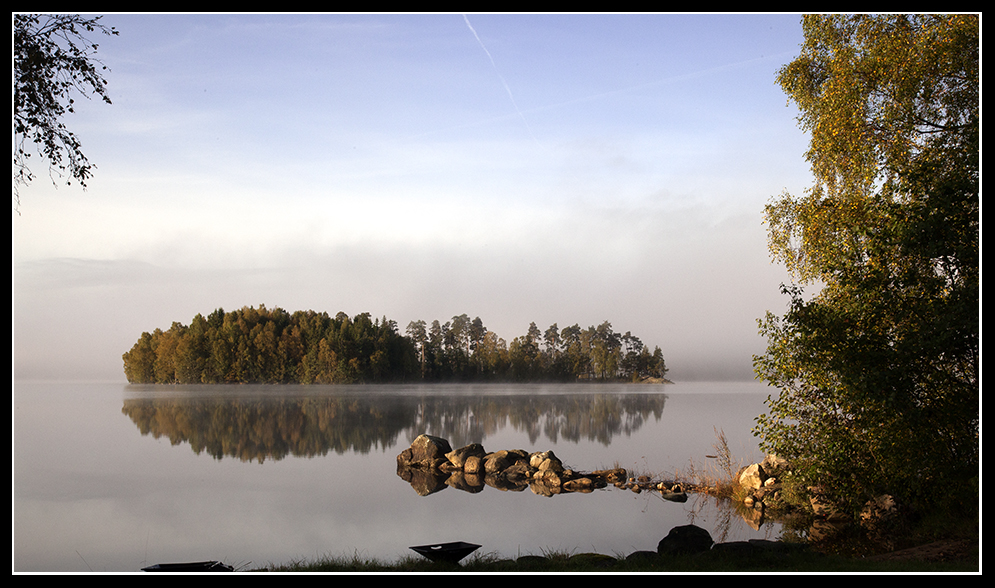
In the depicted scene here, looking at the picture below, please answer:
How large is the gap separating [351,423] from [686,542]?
36363 millimetres

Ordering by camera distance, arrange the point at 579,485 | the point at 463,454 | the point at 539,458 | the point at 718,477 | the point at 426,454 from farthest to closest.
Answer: the point at 426,454 < the point at 463,454 < the point at 539,458 < the point at 579,485 < the point at 718,477

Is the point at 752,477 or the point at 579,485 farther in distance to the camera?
the point at 579,485

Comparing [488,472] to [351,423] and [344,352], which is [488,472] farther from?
[344,352]

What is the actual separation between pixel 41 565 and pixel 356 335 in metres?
104

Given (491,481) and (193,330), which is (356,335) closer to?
(193,330)

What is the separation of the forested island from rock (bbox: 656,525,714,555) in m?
108

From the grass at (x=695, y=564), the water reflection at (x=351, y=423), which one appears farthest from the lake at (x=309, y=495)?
→ the grass at (x=695, y=564)

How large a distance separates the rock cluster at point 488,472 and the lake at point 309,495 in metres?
0.66

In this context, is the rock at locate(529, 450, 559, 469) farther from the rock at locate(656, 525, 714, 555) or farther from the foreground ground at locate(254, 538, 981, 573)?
the foreground ground at locate(254, 538, 981, 573)

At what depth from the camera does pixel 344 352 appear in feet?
388

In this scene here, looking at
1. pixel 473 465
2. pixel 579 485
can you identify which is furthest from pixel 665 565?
pixel 473 465

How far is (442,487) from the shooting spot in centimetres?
2336

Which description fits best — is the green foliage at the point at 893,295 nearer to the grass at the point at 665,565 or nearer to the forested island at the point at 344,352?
the grass at the point at 665,565
